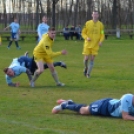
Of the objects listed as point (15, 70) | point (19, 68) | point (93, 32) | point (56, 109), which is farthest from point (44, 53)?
point (56, 109)

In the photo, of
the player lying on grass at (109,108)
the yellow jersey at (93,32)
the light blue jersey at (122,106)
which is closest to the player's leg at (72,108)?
the player lying on grass at (109,108)

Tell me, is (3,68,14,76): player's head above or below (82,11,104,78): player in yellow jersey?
below

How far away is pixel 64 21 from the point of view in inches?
2478

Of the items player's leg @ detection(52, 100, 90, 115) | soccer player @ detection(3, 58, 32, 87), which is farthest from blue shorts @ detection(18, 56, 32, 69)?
player's leg @ detection(52, 100, 90, 115)

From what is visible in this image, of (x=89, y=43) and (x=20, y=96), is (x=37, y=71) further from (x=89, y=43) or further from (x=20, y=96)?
(x=89, y=43)

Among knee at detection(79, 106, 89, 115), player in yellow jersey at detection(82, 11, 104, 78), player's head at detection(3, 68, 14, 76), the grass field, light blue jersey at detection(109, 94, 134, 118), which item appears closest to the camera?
the grass field

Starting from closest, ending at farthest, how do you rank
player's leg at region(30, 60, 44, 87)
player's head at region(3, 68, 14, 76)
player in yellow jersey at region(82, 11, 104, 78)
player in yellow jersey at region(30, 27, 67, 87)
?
player's head at region(3, 68, 14, 76), player in yellow jersey at region(30, 27, 67, 87), player's leg at region(30, 60, 44, 87), player in yellow jersey at region(82, 11, 104, 78)

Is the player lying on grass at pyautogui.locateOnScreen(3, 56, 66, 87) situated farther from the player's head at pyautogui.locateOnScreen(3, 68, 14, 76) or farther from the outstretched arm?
the outstretched arm

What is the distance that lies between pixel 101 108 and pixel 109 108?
0.50 feet

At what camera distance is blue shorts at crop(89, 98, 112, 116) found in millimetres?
10453

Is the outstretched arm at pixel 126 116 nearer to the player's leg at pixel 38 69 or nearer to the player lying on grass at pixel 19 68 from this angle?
the player lying on grass at pixel 19 68

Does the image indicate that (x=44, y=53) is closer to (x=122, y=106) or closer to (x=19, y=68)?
(x=19, y=68)

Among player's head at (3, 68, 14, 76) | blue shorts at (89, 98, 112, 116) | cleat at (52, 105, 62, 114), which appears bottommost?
cleat at (52, 105, 62, 114)

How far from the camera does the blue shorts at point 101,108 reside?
10.5 m
